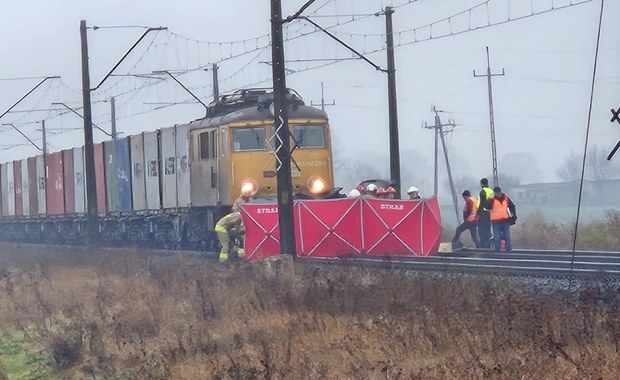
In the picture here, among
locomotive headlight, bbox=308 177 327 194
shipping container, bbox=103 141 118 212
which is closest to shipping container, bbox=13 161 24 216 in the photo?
shipping container, bbox=103 141 118 212

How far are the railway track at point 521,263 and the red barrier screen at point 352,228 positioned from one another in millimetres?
745

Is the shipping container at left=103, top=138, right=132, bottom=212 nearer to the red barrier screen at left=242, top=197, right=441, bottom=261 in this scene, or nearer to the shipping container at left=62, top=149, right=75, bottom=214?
the shipping container at left=62, top=149, right=75, bottom=214

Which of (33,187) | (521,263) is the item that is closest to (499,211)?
(521,263)

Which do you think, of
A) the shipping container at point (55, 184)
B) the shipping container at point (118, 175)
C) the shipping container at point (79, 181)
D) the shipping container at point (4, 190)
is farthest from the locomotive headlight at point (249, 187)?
the shipping container at point (4, 190)

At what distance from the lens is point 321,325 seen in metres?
13.0

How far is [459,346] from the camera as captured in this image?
35.2 ft

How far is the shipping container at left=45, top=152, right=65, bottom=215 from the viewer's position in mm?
41969

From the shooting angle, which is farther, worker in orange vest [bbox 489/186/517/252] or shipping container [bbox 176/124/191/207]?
shipping container [bbox 176/124/191/207]

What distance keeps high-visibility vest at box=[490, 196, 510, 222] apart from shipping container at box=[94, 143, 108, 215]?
54.4ft

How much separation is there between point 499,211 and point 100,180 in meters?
17.7

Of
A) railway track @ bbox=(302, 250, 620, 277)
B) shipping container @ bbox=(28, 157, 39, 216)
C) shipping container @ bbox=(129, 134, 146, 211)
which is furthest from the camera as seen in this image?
shipping container @ bbox=(28, 157, 39, 216)

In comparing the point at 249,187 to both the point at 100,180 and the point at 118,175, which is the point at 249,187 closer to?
the point at 118,175

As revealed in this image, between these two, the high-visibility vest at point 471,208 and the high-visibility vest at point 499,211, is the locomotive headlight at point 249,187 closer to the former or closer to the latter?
the high-visibility vest at point 471,208

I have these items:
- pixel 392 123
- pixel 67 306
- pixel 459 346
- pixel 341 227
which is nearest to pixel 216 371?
pixel 459 346
